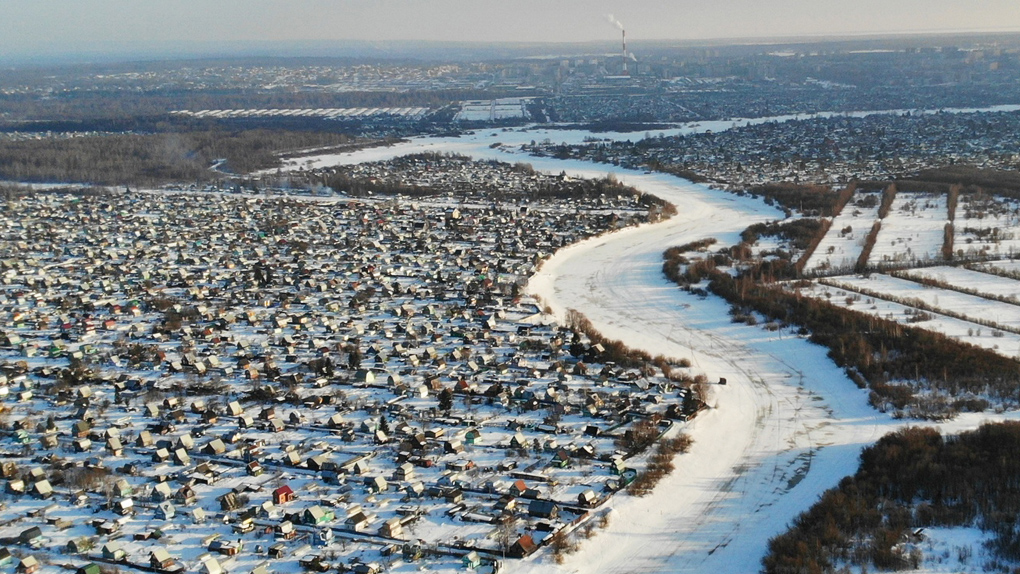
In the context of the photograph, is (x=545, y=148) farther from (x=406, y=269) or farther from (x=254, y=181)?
(x=406, y=269)

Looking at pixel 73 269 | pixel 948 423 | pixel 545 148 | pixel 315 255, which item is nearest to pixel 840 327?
pixel 948 423

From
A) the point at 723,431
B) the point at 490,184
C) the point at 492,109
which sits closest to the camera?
the point at 723,431

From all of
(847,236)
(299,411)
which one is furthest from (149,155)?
(299,411)

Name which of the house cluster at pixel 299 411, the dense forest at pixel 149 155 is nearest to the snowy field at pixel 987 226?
the house cluster at pixel 299 411

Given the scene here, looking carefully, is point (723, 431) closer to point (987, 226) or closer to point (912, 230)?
point (912, 230)

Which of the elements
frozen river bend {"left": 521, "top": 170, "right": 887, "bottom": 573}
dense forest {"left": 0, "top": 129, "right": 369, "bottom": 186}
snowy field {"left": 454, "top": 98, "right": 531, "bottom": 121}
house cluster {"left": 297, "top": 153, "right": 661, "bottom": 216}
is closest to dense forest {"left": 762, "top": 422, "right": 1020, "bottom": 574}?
frozen river bend {"left": 521, "top": 170, "right": 887, "bottom": 573}
